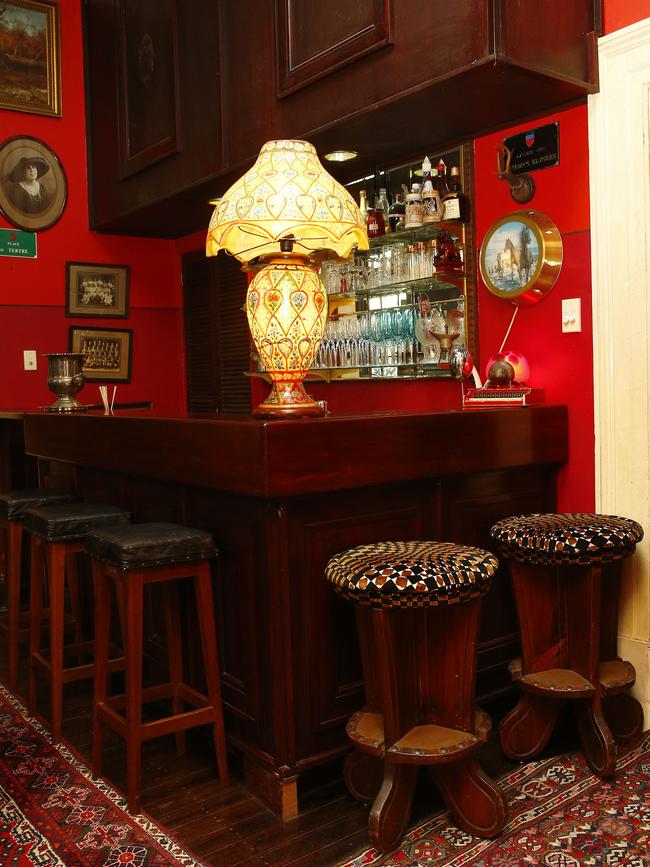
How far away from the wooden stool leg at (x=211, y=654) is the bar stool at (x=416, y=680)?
1.34 feet

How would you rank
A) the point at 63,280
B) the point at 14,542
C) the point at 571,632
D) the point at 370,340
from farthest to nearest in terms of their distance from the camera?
the point at 63,280 → the point at 370,340 → the point at 14,542 → the point at 571,632

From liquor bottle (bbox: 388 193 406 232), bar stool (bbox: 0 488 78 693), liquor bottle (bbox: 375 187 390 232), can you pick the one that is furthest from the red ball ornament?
bar stool (bbox: 0 488 78 693)

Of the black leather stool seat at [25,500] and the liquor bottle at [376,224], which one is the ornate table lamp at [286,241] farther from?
the black leather stool seat at [25,500]

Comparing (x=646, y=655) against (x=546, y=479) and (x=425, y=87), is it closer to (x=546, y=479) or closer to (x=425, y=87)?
(x=546, y=479)

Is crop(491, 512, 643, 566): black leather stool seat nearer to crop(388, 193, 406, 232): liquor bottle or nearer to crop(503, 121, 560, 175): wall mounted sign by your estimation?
crop(503, 121, 560, 175): wall mounted sign

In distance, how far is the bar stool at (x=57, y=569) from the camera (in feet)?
8.92

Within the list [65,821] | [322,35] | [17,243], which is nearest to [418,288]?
[322,35]

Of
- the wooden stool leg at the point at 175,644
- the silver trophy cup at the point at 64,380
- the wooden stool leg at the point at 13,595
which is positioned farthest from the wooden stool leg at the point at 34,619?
the silver trophy cup at the point at 64,380

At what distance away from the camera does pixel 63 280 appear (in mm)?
5160

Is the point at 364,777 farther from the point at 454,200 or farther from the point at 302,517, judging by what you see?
the point at 454,200

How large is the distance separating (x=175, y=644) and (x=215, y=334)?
2951 mm

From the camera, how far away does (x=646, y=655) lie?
9.13 ft

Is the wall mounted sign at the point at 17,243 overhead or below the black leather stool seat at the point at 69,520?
overhead

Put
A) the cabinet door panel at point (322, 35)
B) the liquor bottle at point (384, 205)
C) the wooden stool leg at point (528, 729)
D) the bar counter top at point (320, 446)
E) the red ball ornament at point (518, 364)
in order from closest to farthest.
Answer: the bar counter top at point (320, 446) < the wooden stool leg at point (528, 729) < the cabinet door panel at point (322, 35) < the red ball ornament at point (518, 364) < the liquor bottle at point (384, 205)
